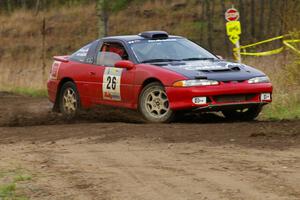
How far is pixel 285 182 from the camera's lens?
670cm

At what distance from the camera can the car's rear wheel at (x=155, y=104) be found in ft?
37.3

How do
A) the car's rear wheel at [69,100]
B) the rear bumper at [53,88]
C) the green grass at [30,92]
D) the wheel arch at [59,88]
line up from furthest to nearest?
1. the green grass at [30,92]
2. the rear bumper at [53,88]
3. the wheel arch at [59,88]
4. the car's rear wheel at [69,100]

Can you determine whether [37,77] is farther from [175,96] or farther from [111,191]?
[111,191]

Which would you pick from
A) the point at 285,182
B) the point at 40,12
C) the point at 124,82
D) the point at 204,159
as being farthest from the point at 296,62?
the point at 40,12

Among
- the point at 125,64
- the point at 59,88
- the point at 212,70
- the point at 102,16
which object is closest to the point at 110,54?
the point at 125,64

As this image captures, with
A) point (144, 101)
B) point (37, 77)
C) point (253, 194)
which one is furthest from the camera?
point (37, 77)

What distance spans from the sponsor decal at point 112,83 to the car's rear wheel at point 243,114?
5.60ft

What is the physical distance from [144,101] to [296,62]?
483 cm

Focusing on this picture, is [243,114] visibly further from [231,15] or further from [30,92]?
[30,92]

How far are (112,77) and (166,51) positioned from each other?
3.10 feet

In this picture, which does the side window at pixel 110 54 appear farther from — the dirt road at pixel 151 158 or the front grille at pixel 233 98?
the front grille at pixel 233 98

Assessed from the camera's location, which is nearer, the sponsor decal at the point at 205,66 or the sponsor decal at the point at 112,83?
the sponsor decal at the point at 205,66

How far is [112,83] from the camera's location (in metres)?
12.3

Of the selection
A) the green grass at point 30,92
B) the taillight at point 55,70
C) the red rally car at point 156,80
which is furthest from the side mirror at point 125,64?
the green grass at point 30,92
